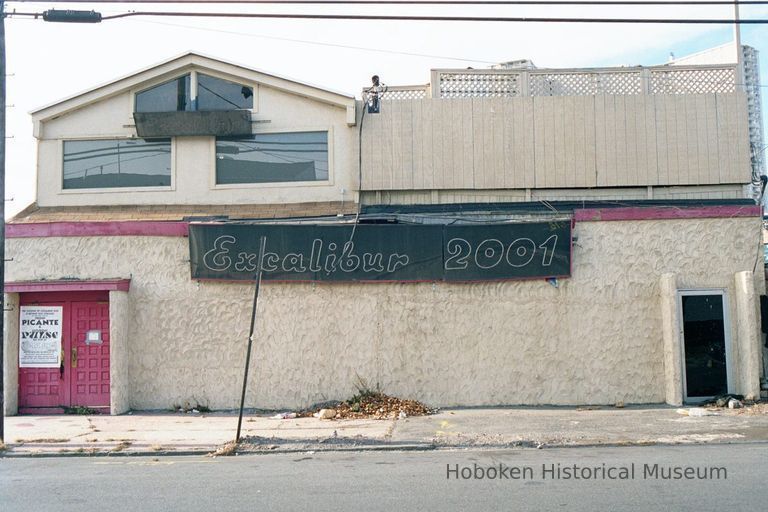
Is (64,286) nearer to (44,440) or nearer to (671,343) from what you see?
(44,440)

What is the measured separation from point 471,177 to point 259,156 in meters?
4.55

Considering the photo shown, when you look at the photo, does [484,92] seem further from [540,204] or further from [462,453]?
[462,453]

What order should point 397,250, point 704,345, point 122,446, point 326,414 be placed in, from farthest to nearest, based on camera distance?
point 397,250 → point 704,345 → point 326,414 → point 122,446

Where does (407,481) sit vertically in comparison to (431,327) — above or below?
below

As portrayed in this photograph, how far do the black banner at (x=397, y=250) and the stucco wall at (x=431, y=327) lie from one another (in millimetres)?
277

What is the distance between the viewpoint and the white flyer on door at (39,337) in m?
14.3

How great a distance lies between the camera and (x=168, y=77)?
52.7 ft

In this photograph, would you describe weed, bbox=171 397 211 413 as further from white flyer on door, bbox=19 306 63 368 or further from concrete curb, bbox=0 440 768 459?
concrete curb, bbox=0 440 768 459

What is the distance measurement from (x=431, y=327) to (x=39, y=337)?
7.60 m

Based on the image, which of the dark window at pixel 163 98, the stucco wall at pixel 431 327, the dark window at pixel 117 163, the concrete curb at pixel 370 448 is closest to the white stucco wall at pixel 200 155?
the dark window at pixel 117 163

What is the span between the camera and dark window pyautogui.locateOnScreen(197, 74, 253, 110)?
52.7ft

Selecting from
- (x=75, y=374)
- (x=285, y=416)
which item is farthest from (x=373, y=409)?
(x=75, y=374)

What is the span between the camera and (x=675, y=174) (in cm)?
1530

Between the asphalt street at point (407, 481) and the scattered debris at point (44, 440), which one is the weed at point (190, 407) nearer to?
the scattered debris at point (44, 440)
